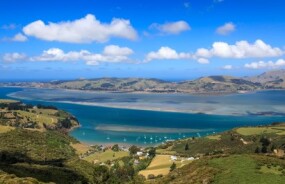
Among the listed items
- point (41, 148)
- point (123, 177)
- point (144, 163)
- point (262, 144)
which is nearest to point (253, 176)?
point (123, 177)

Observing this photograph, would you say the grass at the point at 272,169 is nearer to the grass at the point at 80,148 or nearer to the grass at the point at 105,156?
the grass at the point at 105,156

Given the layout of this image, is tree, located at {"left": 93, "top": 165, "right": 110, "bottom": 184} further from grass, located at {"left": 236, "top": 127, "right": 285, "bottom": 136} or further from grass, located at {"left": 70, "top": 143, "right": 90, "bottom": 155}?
grass, located at {"left": 236, "top": 127, "right": 285, "bottom": 136}

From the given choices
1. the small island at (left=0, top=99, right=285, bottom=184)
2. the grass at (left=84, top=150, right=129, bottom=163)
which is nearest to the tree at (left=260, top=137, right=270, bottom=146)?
the small island at (left=0, top=99, right=285, bottom=184)

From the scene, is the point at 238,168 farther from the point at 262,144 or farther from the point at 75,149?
the point at 75,149

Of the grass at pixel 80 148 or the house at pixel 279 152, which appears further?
the grass at pixel 80 148

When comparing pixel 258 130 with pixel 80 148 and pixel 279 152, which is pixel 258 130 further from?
pixel 80 148

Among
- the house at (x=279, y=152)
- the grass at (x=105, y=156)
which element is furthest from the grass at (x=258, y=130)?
the grass at (x=105, y=156)
